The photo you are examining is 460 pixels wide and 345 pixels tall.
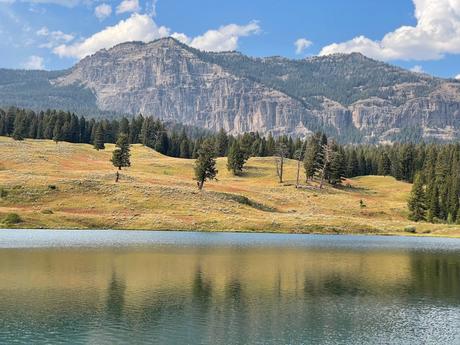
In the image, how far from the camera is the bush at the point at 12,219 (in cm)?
8888

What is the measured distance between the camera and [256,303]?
38656mm

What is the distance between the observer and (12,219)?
8912 cm

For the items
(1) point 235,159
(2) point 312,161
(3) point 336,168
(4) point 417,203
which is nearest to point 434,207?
(4) point 417,203

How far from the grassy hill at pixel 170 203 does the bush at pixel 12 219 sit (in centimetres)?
99

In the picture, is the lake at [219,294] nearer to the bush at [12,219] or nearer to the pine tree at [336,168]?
the bush at [12,219]

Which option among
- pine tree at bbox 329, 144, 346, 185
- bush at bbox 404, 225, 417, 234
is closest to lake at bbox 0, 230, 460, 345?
bush at bbox 404, 225, 417, 234

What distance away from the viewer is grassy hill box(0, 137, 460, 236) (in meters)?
99.6

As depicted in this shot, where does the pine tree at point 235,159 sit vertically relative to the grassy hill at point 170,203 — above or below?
above

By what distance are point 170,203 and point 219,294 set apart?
7150 centimetres

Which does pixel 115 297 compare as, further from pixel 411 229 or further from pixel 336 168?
pixel 336 168

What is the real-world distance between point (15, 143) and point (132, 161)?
1494 inches

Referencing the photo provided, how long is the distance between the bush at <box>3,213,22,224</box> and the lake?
15.4m

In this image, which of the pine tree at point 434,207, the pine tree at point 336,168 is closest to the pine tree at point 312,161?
the pine tree at point 336,168

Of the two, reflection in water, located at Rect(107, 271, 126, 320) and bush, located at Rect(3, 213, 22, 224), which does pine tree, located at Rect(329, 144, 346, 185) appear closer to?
bush, located at Rect(3, 213, 22, 224)
